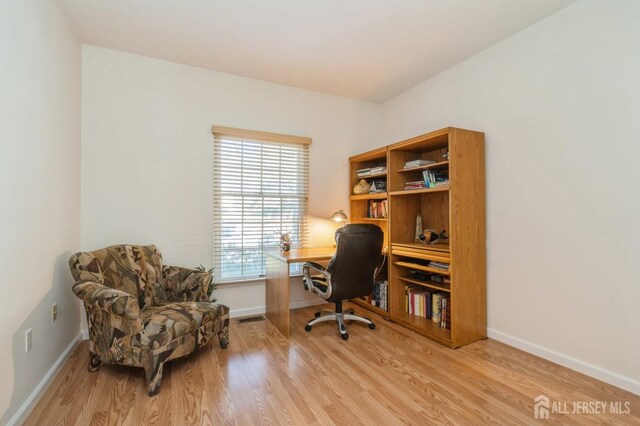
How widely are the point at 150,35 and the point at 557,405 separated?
4.04m

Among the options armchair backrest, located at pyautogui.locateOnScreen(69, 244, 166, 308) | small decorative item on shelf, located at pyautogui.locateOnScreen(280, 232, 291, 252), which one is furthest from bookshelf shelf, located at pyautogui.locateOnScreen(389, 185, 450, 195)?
armchair backrest, located at pyautogui.locateOnScreen(69, 244, 166, 308)

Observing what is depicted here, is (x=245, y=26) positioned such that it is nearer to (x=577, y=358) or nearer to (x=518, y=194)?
(x=518, y=194)

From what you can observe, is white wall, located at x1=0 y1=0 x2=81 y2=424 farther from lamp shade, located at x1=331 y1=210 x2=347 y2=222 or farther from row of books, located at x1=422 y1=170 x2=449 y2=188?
row of books, located at x1=422 y1=170 x2=449 y2=188

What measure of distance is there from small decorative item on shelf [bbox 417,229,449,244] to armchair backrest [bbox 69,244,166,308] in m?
2.58

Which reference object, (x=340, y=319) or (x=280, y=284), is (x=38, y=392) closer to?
(x=280, y=284)

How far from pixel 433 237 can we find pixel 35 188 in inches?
127

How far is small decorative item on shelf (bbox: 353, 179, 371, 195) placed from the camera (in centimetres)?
379

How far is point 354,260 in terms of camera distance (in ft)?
9.03

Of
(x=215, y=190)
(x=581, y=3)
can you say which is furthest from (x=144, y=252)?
(x=581, y=3)

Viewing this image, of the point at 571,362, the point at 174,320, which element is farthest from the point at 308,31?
the point at 571,362

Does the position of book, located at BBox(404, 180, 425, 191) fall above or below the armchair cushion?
above

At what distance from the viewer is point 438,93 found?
333 centimetres

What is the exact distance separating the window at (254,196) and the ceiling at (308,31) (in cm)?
79

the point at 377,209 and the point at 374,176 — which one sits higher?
the point at 374,176
